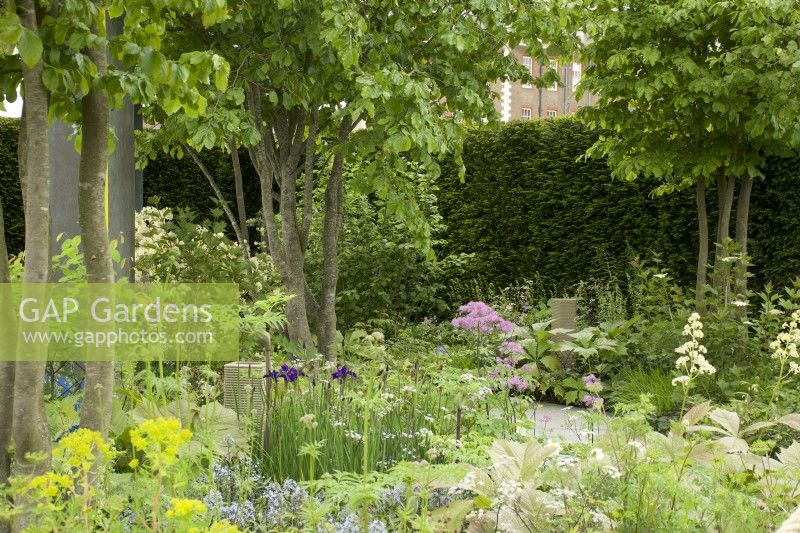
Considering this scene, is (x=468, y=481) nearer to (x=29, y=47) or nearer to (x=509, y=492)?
(x=509, y=492)

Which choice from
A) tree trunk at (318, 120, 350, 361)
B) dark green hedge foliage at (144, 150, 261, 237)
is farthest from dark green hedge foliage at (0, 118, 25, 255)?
tree trunk at (318, 120, 350, 361)

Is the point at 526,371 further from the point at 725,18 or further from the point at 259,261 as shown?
the point at 725,18

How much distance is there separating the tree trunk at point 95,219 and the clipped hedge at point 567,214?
21.3 feet

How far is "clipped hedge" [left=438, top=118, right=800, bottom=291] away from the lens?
7.82m

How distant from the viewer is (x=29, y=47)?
2109mm

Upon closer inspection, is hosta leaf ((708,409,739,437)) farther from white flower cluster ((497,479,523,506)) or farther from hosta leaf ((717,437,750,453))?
white flower cluster ((497,479,523,506))

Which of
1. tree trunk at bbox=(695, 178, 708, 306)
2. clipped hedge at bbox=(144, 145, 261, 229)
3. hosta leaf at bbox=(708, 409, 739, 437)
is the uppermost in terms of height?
clipped hedge at bbox=(144, 145, 261, 229)

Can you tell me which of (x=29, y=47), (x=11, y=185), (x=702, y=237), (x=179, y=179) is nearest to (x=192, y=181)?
(x=179, y=179)

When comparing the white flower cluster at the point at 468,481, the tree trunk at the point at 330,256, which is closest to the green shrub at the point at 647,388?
the tree trunk at the point at 330,256

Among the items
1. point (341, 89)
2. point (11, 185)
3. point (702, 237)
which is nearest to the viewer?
point (341, 89)

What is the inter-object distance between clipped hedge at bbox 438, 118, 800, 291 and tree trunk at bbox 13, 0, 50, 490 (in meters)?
6.70

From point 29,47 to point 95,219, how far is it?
0.54m

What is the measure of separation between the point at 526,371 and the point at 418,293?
3.27 meters

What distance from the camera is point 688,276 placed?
27.8ft
